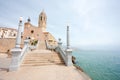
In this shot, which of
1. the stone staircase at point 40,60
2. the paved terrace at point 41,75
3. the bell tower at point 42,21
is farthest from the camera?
the bell tower at point 42,21

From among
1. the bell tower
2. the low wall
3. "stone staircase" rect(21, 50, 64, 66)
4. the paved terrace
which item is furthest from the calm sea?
the bell tower

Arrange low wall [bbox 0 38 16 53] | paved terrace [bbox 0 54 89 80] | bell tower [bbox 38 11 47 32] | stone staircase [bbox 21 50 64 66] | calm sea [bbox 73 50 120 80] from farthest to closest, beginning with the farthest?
bell tower [bbox 38 11 47 32] → calm sea [bbox 73 50 120 80] → low wall [bbox 0 38 16 53] → stone staircase [bbox 21 50 64 66] → paved terrace [bbox 0 54 89 80]

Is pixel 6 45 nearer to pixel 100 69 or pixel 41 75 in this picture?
pixel 41 75

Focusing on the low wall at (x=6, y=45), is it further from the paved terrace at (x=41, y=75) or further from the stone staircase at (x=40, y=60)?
the paved terrace at (x=41, y=75)

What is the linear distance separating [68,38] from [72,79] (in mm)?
3767

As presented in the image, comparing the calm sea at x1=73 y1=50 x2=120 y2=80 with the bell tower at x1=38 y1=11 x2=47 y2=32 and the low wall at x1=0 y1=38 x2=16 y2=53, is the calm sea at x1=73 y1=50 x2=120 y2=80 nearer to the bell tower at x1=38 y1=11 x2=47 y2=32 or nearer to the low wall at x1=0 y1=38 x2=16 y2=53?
the low wall at x1=0 y1=38 x2=16 y2=53

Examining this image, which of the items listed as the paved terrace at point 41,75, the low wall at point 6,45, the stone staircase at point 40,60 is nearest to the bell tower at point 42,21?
the low wall at point 6,45

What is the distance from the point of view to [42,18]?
132 feet

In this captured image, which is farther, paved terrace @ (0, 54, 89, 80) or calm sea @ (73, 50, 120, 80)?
calm sea @ (73, 50, 120, 80)

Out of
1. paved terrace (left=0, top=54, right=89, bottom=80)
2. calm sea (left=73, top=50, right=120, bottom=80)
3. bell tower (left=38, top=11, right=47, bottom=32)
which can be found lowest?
calm sea (left=73, top=50, right=120, bottom=80)

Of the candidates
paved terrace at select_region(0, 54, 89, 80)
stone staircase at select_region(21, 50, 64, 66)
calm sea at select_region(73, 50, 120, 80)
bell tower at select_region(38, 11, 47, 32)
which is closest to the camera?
paved terrace at select_region(0, 54, 89, 80)

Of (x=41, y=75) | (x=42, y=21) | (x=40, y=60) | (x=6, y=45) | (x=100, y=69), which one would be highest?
(x=42, y=21)

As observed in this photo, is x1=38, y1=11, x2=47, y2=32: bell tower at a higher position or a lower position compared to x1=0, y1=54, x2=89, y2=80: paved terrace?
higher

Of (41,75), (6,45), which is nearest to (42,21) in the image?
(6,45)
